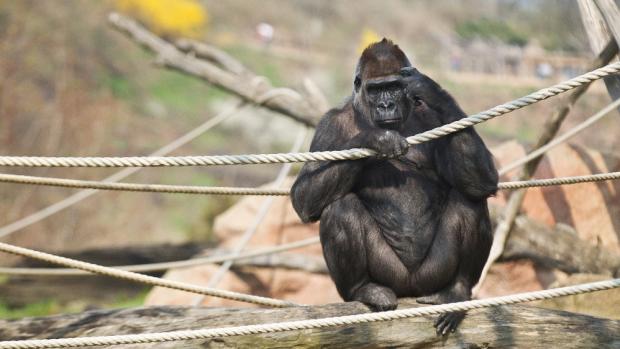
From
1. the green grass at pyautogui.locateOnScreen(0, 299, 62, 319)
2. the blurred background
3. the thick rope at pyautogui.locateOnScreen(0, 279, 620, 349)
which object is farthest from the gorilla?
the green grass at pyautogui.locateOnScreen(0, 299, 62, 319)

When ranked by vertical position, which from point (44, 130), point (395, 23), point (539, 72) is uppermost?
point (395, 23)

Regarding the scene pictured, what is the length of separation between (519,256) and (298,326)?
3895 millimetres

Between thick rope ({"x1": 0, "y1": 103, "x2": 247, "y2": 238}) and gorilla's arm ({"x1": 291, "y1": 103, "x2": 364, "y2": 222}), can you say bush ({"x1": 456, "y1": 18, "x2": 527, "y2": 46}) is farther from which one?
gorilla's arm ({"x1": 291, "y1": 103, "x2": 364, "y2": 222})

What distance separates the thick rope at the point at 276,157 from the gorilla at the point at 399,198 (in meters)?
0.57

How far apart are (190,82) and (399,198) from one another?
83.6 ft

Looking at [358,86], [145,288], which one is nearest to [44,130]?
[145,288]

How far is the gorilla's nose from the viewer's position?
11.8 ft

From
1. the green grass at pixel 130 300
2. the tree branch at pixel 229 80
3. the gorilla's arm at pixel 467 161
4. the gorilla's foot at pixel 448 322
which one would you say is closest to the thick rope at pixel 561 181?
the gorilla's arm at pixel 467 161

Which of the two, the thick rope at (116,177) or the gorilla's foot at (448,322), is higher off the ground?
the thick rope at (116,177)

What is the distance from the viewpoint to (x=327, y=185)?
363 centimetres

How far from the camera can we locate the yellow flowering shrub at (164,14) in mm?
26969

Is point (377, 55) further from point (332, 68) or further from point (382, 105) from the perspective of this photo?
point (332, 68)

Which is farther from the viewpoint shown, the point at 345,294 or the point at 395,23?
the point at 395,23

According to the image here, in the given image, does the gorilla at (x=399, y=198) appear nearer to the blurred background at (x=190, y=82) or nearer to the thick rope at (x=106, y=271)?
the thick rope at (x=106, y=271)
